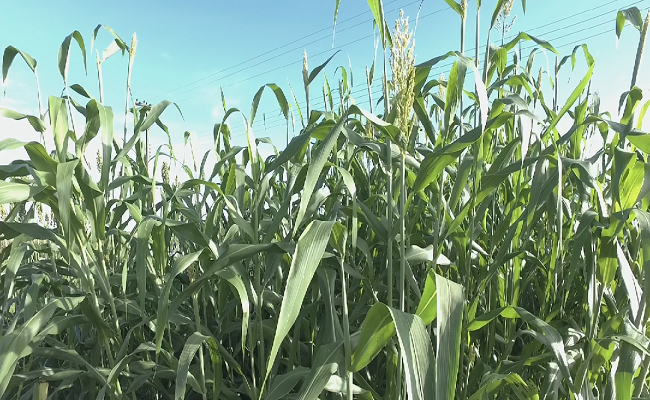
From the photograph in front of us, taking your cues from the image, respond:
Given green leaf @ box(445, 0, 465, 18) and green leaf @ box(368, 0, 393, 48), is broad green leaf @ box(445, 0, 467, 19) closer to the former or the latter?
green leaf @ box(445, 0, 465, 18)

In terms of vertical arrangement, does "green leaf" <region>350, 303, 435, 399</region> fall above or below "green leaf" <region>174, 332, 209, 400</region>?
above

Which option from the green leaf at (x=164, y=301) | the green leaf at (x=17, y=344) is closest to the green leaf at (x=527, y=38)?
the green leaf at (x=164, y=301)

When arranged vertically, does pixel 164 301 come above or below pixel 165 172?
below

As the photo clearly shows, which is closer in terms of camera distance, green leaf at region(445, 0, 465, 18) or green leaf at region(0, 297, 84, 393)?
green leaf at region(0, 297, 84, 393)

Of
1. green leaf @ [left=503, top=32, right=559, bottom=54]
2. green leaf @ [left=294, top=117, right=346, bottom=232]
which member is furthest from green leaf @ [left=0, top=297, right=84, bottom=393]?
green leaf @ [left=503, top=32, right=559, bottom=54]

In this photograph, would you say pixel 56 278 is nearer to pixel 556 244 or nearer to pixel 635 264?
pixel 556 244

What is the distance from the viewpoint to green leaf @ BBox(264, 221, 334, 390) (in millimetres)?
468

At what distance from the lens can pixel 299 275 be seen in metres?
0.51

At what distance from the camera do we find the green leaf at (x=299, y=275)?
0.47 metres

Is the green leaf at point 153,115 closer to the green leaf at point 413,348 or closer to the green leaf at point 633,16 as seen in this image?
the green leaf at point 413,348

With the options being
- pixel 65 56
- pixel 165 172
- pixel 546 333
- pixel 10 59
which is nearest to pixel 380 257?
pixel 546 333

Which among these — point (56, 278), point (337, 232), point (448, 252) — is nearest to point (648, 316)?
point (448, 252)

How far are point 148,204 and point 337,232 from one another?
1.08 metres

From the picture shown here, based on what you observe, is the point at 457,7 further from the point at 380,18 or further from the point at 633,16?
the point at 633,16
